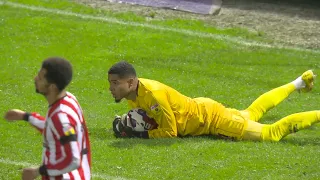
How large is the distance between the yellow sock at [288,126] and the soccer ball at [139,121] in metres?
1.32

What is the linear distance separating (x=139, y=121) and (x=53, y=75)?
3.40m

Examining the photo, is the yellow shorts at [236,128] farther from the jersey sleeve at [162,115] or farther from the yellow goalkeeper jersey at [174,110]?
the jersey sleeve at [162,115]

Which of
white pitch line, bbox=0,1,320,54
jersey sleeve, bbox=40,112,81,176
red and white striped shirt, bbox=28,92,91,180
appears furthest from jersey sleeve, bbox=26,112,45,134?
white pitch line, bbox=0,1,320,54

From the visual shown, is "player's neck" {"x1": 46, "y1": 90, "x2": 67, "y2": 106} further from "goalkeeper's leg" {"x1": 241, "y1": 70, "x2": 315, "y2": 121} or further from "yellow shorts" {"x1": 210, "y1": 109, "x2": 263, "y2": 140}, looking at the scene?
"goalkeeper's leg" {"x1": 241, "y1": 70, "x2": 315, "y2": 121}

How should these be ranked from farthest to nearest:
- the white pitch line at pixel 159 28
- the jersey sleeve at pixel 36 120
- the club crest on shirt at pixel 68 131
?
1. the white pitch line at pixel 159 28
2. the jersey sleeve at pixel 36 120
3. the club crest on shirt at pixel 68 131

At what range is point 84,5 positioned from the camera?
51.6ft

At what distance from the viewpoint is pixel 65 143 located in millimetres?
6113

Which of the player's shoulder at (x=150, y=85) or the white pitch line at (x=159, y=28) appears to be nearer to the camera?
the player's shoulder at (x=150, y=85)

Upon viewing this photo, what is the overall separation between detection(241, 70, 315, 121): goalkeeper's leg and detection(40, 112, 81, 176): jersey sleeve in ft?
14.5

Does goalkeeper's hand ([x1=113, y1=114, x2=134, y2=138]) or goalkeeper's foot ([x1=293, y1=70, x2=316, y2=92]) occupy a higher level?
goalkeeper's foot ([x1=293, y1=70, x2=316, y2=92])

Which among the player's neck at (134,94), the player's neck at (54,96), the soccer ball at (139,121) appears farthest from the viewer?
the soccer ball at (139,121)

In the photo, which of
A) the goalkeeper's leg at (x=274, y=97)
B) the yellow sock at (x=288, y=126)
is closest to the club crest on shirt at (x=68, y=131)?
the yellow sock at (x=288, y=126)

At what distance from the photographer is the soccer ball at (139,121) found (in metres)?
9.44

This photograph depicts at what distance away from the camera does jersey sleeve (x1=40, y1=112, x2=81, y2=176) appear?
6.11m
